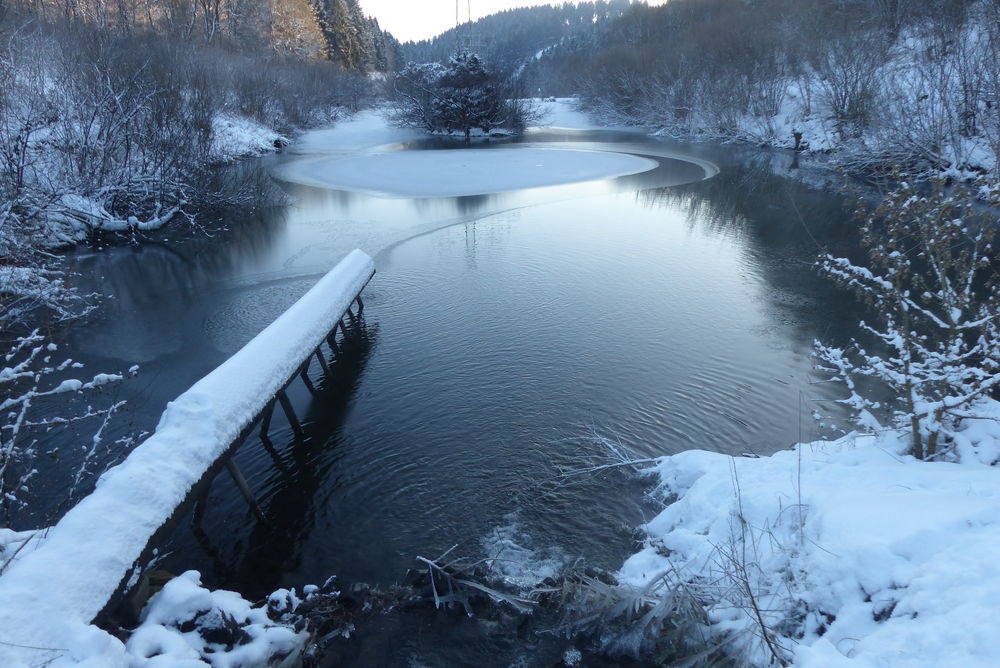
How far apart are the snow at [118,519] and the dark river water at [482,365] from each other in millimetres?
1331

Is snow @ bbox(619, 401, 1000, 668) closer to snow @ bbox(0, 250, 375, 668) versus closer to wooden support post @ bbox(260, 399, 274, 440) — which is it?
snow @ bbox(0, 250, 375, 668)

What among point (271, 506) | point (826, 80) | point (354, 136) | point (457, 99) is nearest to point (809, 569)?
point (271, 506)

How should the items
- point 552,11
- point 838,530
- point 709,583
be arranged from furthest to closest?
point 552,11, point 709,583, point 838,530

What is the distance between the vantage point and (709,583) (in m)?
4.65

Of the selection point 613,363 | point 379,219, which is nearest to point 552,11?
point 379,219

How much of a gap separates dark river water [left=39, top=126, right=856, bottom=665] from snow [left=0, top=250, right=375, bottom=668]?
133 centimetres

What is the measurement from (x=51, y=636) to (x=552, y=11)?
632 feet

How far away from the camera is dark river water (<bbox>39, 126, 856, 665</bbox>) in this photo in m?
6.38

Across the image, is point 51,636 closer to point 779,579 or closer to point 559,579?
point 559,579

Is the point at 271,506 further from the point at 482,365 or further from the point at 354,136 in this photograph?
the point at 354,136

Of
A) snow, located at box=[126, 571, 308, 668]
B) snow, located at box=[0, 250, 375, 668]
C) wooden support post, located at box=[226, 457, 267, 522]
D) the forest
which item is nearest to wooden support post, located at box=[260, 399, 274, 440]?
snow, located at box=[0, 250, 375, 668]

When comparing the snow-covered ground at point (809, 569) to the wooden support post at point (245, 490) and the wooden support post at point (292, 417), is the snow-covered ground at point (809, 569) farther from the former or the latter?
the wooden support post at point (292, 417)

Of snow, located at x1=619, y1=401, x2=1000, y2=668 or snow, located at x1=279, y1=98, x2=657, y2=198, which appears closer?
snow, located at x1=619, y1=401, x2=1000, y2=668

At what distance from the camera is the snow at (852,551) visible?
335 centimetres
